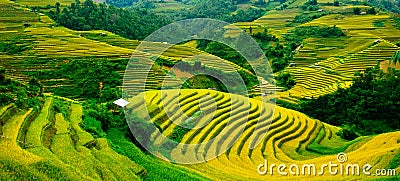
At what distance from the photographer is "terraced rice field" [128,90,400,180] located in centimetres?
955

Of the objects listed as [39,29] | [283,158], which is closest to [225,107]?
[283,158]

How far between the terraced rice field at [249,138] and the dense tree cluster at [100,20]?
81.7ft

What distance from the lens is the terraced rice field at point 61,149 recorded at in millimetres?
6363

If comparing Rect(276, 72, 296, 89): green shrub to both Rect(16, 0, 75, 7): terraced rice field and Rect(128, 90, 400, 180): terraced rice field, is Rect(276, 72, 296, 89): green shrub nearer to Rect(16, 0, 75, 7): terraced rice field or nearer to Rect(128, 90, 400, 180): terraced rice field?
Rect(128, 90, 400, 180): terraced rice field

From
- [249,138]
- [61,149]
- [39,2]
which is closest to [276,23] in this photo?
[39,2]

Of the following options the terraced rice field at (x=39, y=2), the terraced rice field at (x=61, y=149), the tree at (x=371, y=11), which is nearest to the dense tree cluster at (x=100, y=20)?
the terraced rice field at (x=39, y=2)

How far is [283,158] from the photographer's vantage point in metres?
11.5

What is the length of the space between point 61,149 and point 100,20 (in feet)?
110

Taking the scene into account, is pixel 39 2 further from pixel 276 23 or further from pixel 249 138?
pixel 249 138

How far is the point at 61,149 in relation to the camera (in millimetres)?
7711

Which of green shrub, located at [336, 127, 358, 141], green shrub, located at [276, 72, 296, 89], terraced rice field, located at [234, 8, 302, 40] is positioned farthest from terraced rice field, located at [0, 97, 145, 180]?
terraced rice field, located at [234, 8, 302, 40]

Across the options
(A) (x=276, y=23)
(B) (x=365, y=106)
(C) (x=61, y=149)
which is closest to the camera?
(C) (x=61, y=149)

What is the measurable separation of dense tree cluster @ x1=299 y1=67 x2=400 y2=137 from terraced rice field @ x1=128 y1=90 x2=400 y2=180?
111 inches

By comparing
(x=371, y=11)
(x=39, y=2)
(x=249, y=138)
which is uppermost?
(x=39, y=2)
